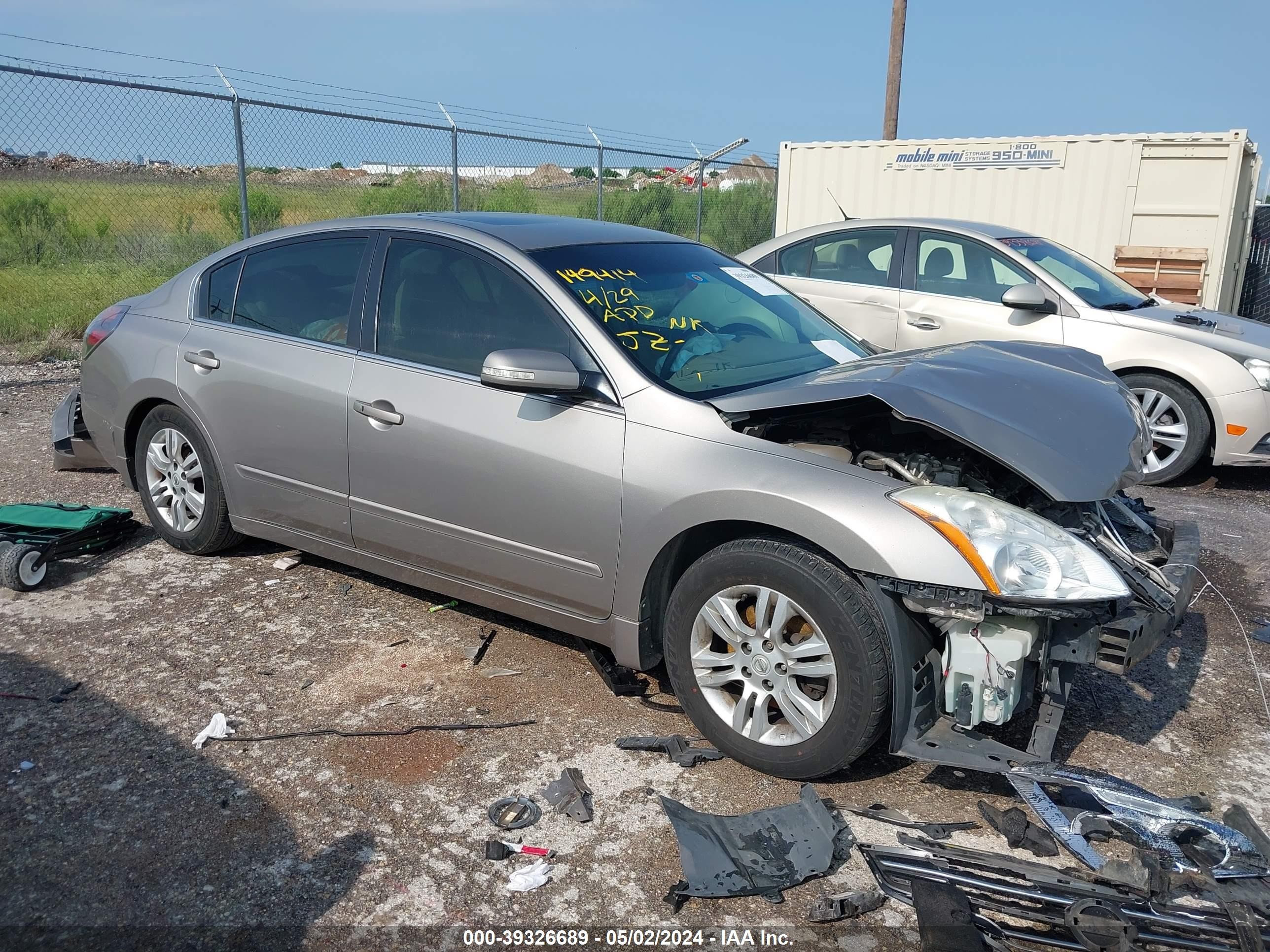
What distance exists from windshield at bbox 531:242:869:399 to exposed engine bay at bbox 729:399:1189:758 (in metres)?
0.43

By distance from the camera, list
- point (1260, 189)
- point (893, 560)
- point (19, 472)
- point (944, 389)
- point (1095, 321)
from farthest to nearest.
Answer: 1. point (1260, 189)
2. point (1095, 321)
3. point (19, 472)
4. point (944, 389)
5. point (893, 560)

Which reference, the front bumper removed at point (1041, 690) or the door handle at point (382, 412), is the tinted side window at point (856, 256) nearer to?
the door handle at point (382, 412)

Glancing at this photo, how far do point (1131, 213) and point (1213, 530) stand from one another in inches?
301

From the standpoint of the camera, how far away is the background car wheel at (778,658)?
3.12 meters

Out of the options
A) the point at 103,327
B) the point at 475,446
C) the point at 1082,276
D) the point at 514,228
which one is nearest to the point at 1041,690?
the point at 475,446

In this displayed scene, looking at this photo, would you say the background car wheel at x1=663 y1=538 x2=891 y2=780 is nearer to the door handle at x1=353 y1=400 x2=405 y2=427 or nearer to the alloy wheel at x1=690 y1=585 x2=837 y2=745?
the alloy wheel at x1=690 y1=585 x2=837 y2=745

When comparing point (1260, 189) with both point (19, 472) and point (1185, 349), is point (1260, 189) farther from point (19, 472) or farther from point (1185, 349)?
point (19, 472)

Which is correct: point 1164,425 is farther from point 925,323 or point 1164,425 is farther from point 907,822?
point 907,822

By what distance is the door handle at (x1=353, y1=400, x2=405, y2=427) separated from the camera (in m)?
4.12

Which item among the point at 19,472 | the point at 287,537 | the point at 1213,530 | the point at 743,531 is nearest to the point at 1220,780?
the point at 743,531

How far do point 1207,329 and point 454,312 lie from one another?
18.0 ft

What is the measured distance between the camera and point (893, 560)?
119 inches

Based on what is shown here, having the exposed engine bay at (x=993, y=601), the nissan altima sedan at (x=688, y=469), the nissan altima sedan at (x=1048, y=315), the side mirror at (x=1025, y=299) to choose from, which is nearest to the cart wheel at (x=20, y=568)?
the nissan altima sedan at (x=688, y=469)

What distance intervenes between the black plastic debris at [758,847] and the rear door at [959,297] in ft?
15.9
